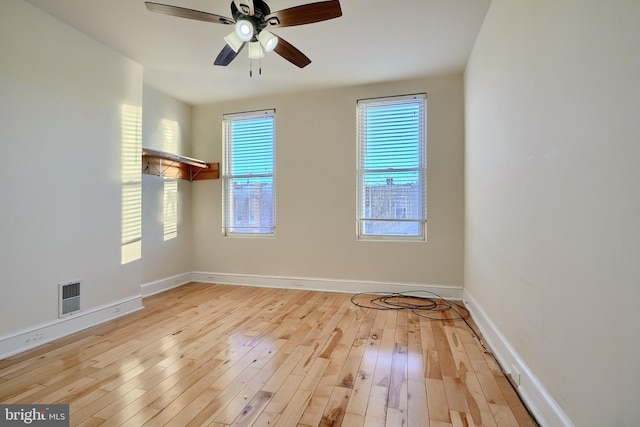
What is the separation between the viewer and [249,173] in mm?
4266

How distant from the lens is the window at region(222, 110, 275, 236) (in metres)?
4.18

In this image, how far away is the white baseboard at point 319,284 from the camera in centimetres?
350

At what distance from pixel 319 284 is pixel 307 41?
2857 millimetres

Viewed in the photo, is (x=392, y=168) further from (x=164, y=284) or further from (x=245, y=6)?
(x=164, y=284)

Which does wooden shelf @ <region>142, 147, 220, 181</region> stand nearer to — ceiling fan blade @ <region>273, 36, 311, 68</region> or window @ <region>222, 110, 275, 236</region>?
window @ <region>222, 110, 275, 236</region>

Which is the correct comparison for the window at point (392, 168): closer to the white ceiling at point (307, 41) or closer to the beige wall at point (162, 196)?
the white ceiling at point (307, 41)

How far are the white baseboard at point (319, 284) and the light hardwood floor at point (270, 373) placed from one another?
754 millimetres

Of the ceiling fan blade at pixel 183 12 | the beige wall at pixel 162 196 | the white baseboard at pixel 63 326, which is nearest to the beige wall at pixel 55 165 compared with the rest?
the white baseboard at pixel 63 326

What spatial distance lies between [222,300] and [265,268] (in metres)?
0.81

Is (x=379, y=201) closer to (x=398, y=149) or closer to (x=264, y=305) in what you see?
(x=398, y=149)

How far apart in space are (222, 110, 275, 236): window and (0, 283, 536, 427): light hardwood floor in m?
1.61

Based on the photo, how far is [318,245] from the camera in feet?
12.9

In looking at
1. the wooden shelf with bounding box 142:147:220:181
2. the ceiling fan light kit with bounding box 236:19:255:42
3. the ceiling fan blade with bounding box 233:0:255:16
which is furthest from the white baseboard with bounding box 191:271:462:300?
the ceiling fan blade with bounding box 233:0:255:16
